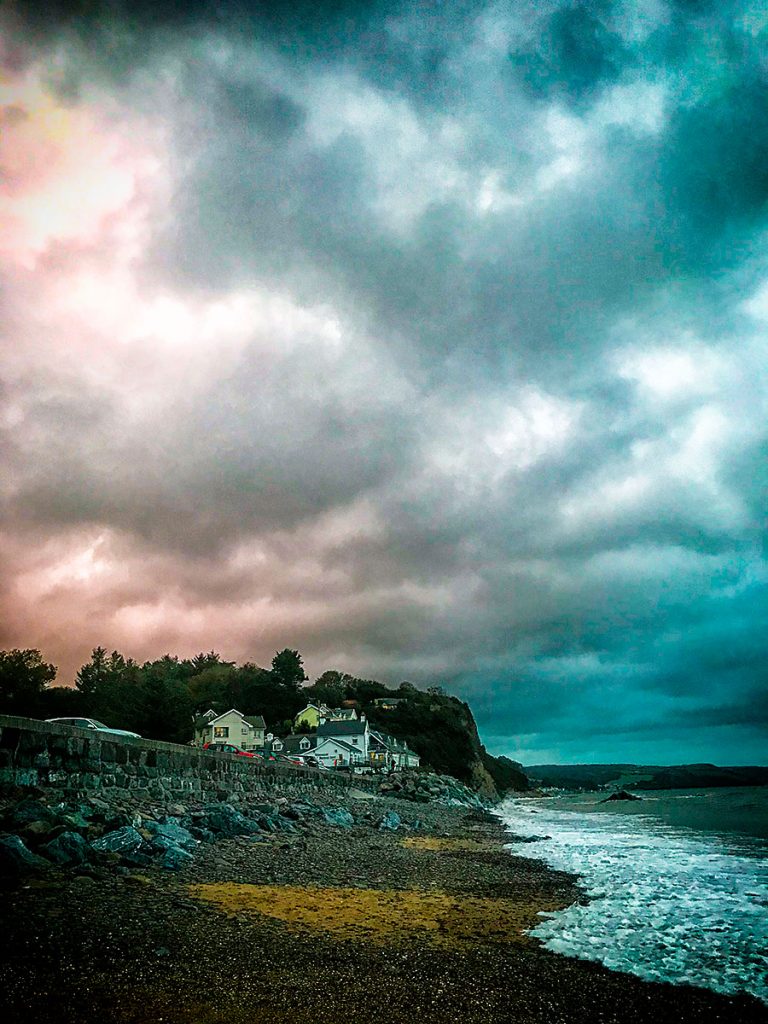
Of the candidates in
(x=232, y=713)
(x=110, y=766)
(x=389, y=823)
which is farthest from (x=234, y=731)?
(x=110, y=766)

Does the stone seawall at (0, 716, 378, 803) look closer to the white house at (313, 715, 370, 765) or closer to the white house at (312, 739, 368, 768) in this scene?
the white house at (312, 739, 368, 768)

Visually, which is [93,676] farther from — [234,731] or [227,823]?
[227,823]

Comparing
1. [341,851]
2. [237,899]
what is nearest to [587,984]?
[237,899]

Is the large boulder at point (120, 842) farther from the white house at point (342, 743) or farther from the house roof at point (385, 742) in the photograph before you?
the house roof at point (385, 742)

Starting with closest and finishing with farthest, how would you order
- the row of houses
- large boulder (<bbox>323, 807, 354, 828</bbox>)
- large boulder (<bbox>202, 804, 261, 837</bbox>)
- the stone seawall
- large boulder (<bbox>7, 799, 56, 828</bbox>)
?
large boulder (<bbox>7, 799, 56, 828</bbox>), the stone seawall, large boulder (<bbox>202, 804, 261, 837</bbox>), large boulder (<bbox>323, 807, 354, 828</bbox>), the row of houses

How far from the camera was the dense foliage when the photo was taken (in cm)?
5261

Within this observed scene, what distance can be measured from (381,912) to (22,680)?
58.9 meters

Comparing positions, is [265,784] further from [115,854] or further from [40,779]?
[115,854]

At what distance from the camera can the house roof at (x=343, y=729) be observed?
96.4 meters

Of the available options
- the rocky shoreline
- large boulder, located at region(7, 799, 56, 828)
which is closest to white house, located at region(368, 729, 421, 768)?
the rocky shoreline

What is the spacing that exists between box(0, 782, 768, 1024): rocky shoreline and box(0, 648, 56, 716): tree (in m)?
41.5

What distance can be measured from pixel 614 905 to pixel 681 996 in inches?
221

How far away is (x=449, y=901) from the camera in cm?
1156

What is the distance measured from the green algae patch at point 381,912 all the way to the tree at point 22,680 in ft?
141
